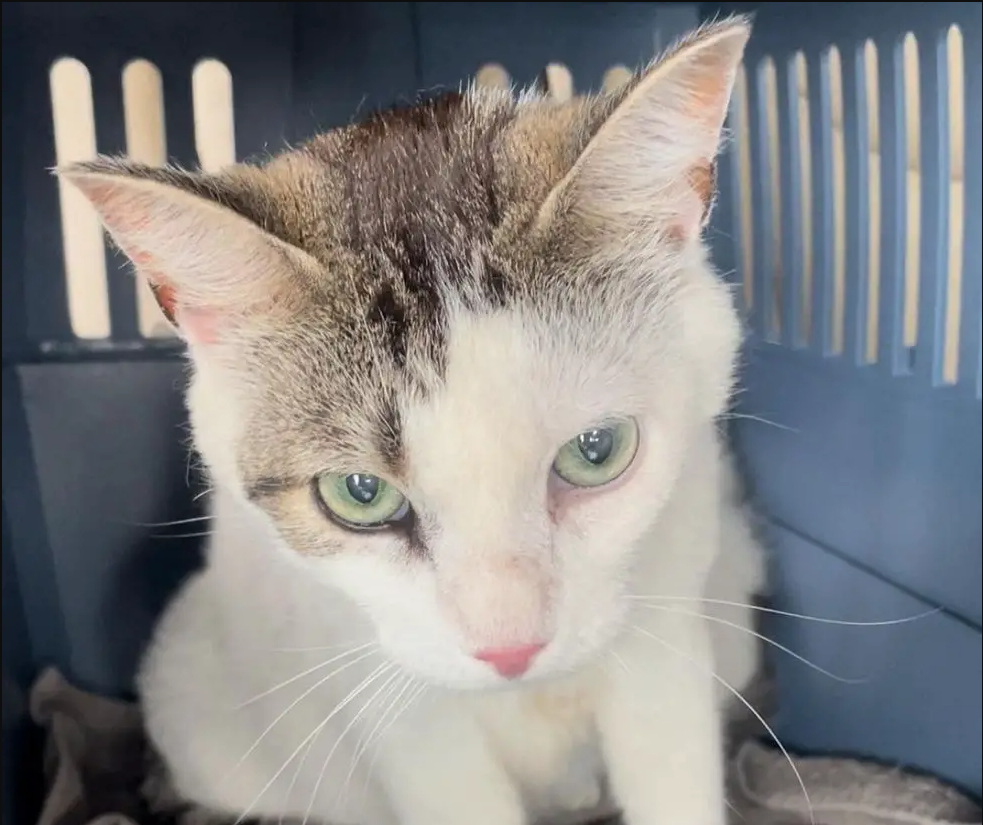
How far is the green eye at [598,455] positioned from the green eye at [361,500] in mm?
107

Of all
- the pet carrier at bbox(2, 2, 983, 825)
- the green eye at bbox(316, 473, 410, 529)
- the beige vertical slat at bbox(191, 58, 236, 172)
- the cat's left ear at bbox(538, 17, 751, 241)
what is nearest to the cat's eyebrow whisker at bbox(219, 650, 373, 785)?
the green eye at bbox(316, 473, 410, 529)

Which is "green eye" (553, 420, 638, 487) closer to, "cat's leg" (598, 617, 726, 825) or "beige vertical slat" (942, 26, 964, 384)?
"cat's leg" (598, 617, 726, 825)

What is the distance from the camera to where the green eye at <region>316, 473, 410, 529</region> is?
72 centimetres

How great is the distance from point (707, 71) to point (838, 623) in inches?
26.8

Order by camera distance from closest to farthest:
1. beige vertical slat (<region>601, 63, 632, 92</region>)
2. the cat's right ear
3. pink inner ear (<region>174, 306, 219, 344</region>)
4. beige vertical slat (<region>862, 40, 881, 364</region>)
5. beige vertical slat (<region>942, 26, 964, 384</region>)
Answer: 1. the cat's right ear
2. pink inner ear (<region>174, 306, 219, 344</region>)
3. beige vertical slat (<region>942, 26, 964, 384</region>)
4. beige vertical slat (<region>862, 40, 881, 364</region>)
5. beige vertical slat (<region>601, 63, 632, 92</region>)

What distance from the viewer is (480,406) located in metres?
0.66

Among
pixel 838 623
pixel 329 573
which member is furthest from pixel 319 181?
pixel 838 623

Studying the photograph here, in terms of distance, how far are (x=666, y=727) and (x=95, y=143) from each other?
82cm

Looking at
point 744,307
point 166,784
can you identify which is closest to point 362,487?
point 166,784

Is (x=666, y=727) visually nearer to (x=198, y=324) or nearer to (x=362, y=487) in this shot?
(x=362, y=487)

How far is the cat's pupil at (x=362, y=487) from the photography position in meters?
0.72

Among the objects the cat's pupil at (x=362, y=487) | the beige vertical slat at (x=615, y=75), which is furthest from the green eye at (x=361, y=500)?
the beige vertical slat at (x=615, y=75)

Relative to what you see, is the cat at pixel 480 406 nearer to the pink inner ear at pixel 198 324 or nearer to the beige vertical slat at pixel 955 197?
the pink inner ear at pixel 198 324

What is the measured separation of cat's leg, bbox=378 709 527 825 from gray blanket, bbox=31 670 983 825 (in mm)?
241
